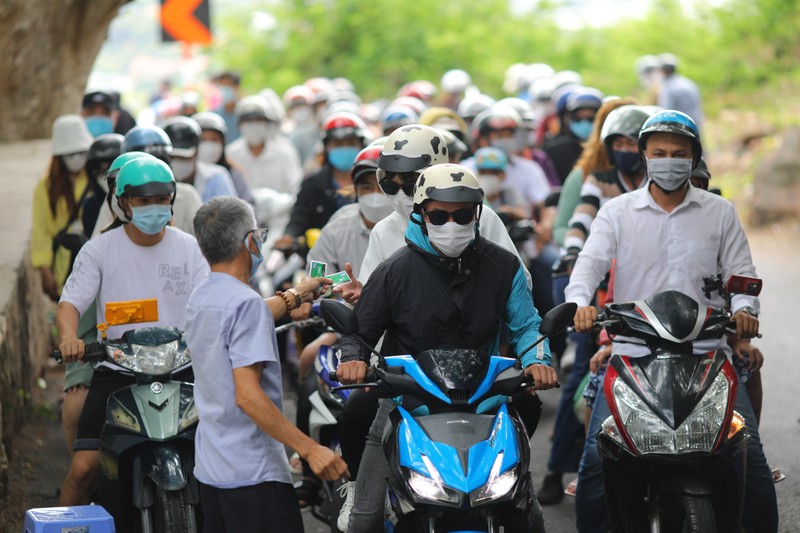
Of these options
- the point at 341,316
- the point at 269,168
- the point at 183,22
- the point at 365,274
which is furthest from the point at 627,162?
the point at 183,22

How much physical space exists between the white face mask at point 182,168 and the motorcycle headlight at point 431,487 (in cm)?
546

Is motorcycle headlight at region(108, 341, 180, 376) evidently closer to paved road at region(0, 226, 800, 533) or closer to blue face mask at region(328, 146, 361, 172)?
paved road at region(0, 226, 800, 533)

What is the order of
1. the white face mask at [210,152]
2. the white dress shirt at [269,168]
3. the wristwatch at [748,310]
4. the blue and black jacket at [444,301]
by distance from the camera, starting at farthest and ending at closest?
the white dress shirt at [269,168] < the white face mask at [210,152] < the wristwatch at [748,310] < the blue and black jacket at [444,301]

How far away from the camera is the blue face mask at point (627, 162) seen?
313 inches

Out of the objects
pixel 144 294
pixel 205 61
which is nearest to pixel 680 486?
pixel 144 294

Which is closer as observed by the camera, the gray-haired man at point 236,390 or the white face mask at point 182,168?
the gray-haired man at point 236,390

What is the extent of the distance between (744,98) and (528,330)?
2413 cm

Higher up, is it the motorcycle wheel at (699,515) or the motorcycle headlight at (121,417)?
the motorcycle headlight at (121,417)

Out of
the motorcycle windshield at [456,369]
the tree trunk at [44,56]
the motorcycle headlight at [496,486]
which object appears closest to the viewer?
the motorcycle headlight at [496,486]

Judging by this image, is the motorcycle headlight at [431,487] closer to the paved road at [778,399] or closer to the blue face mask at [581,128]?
the paved road at [778,399]

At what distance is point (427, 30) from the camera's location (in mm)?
29766

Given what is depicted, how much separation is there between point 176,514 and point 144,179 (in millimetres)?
1757

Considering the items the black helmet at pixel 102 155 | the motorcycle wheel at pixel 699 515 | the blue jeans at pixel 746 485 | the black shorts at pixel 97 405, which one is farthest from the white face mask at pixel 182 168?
the motorcycle wheel at pixel 699 515

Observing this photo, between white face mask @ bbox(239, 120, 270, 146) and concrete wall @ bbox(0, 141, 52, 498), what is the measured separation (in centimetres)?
205
